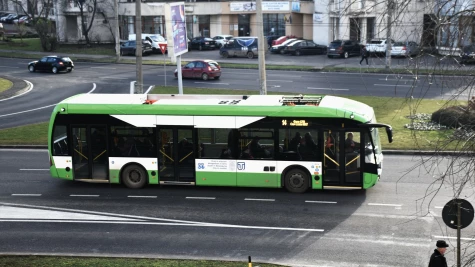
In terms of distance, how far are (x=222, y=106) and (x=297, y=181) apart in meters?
3.16

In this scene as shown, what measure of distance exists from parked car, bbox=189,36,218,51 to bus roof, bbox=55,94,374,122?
4188cm

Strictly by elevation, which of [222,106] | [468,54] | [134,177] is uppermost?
[468,54]

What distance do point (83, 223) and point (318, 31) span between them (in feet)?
157

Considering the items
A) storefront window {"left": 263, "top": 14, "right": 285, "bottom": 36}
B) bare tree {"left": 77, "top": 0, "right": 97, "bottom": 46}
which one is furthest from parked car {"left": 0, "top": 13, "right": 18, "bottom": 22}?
storefront window {"left": 263, "top": 14, "right": 285, "bottom": 36}

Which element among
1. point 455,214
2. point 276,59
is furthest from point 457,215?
point 276,59

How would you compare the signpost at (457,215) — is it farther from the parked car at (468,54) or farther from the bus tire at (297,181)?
the bus tire at (297,181)

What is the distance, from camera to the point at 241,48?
187ft

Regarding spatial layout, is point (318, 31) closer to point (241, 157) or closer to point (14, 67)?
point (14, 67)

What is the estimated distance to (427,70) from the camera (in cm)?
944

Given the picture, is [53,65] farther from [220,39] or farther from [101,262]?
[101,262]

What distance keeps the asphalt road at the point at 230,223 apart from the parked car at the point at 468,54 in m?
5.97

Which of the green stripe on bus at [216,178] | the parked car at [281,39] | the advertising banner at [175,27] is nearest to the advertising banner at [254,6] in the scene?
the parked car at [281,39]

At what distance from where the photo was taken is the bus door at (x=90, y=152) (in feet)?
68.7

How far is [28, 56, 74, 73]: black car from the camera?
50.3 m
